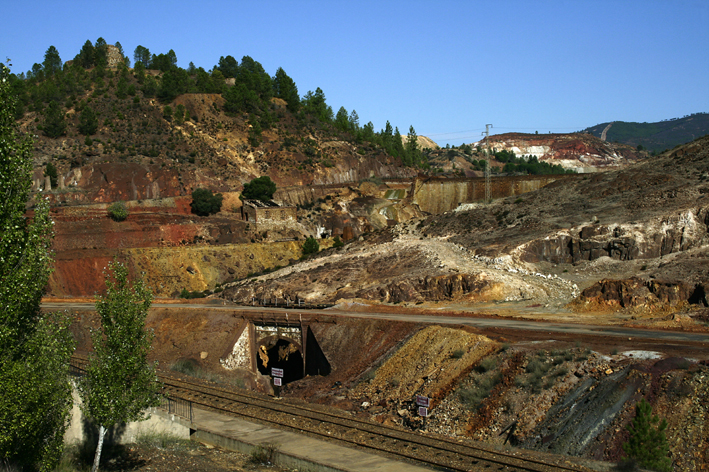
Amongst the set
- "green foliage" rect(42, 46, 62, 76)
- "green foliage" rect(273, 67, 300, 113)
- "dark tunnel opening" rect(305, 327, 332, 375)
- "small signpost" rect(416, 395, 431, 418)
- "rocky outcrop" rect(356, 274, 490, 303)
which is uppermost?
"green foliage" rect(42, 46, 62, 76)

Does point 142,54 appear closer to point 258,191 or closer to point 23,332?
point 258,191

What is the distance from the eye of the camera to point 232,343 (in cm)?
4228

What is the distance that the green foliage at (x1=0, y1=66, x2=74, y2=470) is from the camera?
1493 centimetres

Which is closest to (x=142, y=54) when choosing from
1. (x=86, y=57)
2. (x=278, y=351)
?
(x=86, y=57)

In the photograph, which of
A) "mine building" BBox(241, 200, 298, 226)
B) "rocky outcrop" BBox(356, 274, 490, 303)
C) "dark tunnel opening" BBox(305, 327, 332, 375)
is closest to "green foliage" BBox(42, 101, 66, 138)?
"mine building" BBox(241, 200, 298, 226)

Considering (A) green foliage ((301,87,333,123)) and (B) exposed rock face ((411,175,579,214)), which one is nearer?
(B) exposed rock face ((411,175,579,214))

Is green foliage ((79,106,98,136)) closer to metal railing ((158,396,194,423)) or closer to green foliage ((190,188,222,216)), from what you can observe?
green foliage ((190,188,222,216))

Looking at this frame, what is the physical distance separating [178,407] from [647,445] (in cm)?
2038

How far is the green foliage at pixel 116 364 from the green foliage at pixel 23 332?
2.40 metres

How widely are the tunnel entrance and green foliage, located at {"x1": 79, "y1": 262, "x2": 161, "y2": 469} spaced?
80.1 ft

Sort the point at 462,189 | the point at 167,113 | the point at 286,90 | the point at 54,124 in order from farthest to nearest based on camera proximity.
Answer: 1. the point at 286,90
2. the point at 167,113
3. the point at 54,124
4. the point at 462,189

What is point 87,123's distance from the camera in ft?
341

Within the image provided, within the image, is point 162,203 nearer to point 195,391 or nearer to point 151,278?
point 151,278

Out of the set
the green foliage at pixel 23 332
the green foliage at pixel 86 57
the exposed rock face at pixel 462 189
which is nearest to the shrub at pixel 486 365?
the green foliage at pixel 23 332
